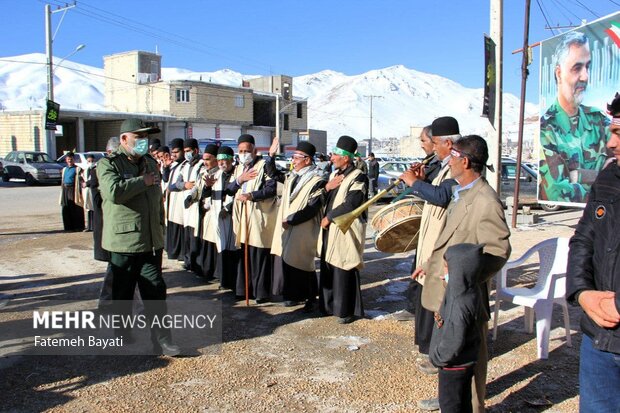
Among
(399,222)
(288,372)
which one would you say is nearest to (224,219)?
(399,222)

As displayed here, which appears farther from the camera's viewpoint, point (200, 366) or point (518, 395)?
point (200, 366)

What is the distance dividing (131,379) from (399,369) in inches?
82.5

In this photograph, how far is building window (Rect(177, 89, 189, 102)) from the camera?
163 ft

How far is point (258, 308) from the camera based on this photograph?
5988 mm

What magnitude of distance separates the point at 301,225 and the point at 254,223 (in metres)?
0.68

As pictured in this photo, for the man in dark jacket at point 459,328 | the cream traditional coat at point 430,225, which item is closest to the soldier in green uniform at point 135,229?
the cream traditional coat at point 430,225

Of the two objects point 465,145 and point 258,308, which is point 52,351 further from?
point 465,145

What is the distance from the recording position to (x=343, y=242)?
17.7 ft

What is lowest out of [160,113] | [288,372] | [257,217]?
[288,372]

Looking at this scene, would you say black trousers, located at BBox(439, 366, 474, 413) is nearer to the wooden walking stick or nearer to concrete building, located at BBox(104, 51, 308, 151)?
the wooden walking stick

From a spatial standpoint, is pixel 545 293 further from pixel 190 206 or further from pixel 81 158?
pixel 81 158

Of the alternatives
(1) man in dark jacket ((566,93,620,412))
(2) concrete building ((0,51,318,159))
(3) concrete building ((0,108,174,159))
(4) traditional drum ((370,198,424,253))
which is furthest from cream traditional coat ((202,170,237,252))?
(2) concrete building ((0,51,318,159))

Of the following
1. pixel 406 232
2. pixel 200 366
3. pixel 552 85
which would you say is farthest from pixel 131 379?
pixel 552 85

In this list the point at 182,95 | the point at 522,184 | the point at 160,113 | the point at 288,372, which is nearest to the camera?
the point at 288,372
